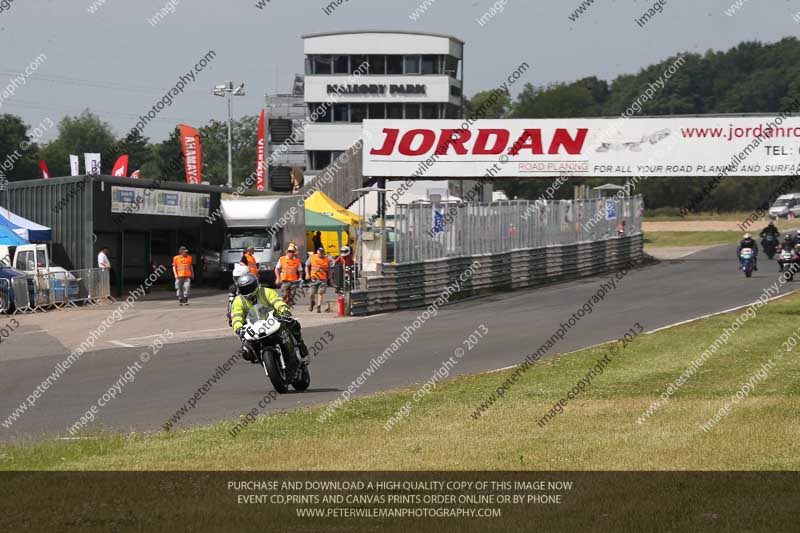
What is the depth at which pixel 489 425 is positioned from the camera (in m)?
11.2

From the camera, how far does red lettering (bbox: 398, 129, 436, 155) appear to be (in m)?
46.8

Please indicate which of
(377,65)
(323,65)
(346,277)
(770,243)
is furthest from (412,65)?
(346,277)

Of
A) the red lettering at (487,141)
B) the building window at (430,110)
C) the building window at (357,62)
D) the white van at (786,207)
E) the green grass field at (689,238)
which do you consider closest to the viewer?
the red lettering at (487,141)

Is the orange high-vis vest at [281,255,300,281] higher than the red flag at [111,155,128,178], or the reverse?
the red flag at [111,155,128,178]

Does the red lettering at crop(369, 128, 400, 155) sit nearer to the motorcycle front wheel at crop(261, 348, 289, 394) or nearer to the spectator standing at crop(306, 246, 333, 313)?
the spectator standing at crop(306, 246, 333, 313)

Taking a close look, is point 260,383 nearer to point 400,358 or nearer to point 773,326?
point 400,358

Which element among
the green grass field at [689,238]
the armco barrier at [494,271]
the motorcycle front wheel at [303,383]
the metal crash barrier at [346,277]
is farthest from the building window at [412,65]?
the motorcycle front wheel at [303,383]

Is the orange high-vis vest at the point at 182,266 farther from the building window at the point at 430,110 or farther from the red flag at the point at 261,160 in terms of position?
the building window at the point at 430,110

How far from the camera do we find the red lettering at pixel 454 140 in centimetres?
4650

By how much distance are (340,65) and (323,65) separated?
1322mm

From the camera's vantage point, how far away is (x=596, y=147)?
45.7 m

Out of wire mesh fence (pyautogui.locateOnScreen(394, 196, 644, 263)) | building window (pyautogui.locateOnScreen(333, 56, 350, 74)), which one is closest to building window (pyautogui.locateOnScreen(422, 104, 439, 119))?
building window (pyautogui.locateOnScreen(333, 56, 350, 74))

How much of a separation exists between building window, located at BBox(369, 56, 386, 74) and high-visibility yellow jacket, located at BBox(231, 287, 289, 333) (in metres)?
78.9

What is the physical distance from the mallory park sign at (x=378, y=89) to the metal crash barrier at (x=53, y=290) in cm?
5903
